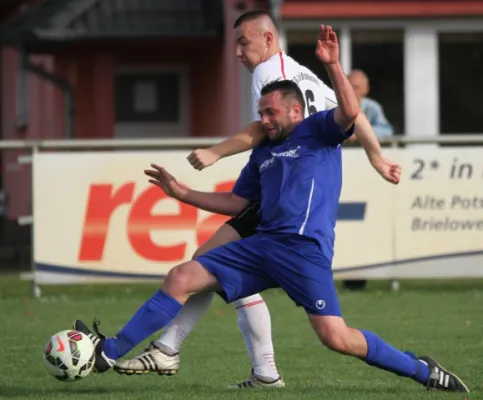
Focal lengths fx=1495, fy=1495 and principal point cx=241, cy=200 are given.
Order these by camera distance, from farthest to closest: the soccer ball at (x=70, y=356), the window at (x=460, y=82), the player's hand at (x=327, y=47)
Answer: the window at (x=460, y=82) < the soccer ball at (x=70, y=356) < the player's hand at (x=327, y=47)

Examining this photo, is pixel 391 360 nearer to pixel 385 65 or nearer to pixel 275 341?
pixel 275 341

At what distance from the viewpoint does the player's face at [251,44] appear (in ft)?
28.3

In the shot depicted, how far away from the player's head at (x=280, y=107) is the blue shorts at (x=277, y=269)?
1.90 ft

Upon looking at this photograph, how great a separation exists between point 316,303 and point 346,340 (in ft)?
0.82

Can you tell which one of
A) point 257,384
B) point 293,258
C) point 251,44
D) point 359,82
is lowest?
point 257,384

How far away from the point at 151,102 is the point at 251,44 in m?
18.2

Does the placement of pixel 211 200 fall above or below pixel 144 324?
above

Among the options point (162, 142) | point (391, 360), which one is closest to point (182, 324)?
point (391, 360)

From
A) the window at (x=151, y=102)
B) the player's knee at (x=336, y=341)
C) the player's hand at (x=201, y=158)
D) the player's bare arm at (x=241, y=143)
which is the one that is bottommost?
the player's knee at (x=336, y=341)

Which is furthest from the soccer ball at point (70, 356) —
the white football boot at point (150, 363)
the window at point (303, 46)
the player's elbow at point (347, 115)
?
the window at point (303, 46)

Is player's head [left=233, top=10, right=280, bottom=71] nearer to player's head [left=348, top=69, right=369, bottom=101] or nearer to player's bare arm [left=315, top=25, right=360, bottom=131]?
player's bare arm [left=315, top=25, right=360, bottom=131]

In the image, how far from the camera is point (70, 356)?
7773 mm

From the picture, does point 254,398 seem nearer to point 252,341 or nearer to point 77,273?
point 252,341

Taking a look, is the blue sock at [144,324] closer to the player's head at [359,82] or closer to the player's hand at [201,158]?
the player's hand at [201,158]
